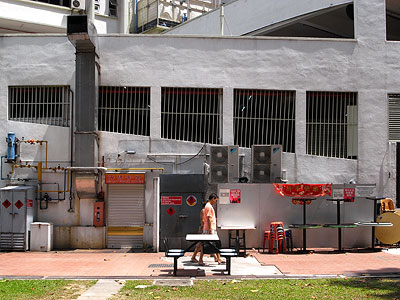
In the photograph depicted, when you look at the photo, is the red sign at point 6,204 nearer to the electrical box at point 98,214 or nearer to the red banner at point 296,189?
the electrical box at point 98,214

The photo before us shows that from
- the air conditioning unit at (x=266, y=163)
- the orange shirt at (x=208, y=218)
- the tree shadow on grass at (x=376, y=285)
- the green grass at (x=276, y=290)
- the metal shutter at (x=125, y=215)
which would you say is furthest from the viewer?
the metal shutter at (x=125, y=215)

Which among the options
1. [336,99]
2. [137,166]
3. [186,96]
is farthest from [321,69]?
[137,166]

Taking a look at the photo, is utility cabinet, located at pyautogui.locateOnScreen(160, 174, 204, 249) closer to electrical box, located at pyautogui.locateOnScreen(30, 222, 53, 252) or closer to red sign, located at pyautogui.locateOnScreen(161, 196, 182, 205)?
red sign, located at pyautogui.locateOnScreen(161, 196, 182, 205)

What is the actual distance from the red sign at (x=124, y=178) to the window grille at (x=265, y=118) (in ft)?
11.6

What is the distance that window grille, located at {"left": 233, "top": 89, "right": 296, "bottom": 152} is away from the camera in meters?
17.6

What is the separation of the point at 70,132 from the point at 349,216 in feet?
30.5

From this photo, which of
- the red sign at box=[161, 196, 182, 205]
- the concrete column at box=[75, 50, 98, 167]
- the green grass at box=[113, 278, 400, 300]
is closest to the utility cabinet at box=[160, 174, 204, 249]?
the red sign at box=[161, 196, 182, 205]

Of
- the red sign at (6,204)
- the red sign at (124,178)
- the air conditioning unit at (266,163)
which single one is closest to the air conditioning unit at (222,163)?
the air conditioning unit at (266,163)

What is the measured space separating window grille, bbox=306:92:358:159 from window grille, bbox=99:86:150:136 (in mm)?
5506

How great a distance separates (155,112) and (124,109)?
1096 mm

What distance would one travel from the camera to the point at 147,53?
56.9 ft

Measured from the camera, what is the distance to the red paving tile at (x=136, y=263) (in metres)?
12.3

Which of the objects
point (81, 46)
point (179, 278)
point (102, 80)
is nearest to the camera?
point (179, 278)

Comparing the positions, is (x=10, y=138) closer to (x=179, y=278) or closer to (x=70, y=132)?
(x=70, y=132)
